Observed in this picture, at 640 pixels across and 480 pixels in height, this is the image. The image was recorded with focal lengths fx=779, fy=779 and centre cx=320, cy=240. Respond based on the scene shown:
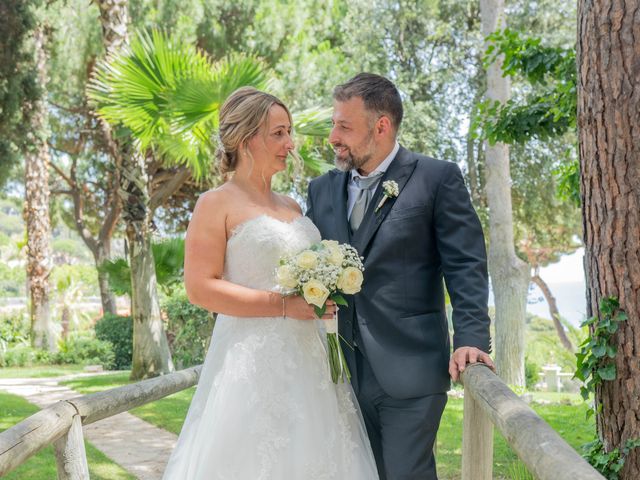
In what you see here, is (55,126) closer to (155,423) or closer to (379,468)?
(155,423)

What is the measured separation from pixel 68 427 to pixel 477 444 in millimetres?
1465

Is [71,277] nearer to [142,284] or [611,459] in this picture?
[142,284]

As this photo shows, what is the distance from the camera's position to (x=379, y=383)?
9.34ft

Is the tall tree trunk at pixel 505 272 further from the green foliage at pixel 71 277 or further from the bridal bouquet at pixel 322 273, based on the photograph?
the green foliage at pixel 71 277

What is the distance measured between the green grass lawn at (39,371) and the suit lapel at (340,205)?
12246mm

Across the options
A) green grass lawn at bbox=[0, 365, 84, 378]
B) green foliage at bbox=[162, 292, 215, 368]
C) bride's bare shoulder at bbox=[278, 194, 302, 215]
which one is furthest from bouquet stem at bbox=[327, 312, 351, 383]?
green grass lawn at bbox=[0, 365, 84, 378]

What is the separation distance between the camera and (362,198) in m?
3.05

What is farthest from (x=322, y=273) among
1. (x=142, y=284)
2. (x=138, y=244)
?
(x=142, y=284)

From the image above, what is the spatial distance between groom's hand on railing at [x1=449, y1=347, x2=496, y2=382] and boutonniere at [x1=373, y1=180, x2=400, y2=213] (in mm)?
615

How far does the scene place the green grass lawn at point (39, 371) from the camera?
14.1 meters

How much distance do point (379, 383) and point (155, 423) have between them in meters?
5.87

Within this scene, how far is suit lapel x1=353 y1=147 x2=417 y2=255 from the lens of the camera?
292cm

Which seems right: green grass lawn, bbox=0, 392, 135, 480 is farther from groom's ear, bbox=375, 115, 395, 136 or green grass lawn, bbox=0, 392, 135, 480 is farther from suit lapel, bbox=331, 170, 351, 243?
groom's ear, bbox=375, 115, 395, 136

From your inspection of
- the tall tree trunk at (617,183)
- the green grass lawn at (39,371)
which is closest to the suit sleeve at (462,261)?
the tall tree trunk at (617,183)
